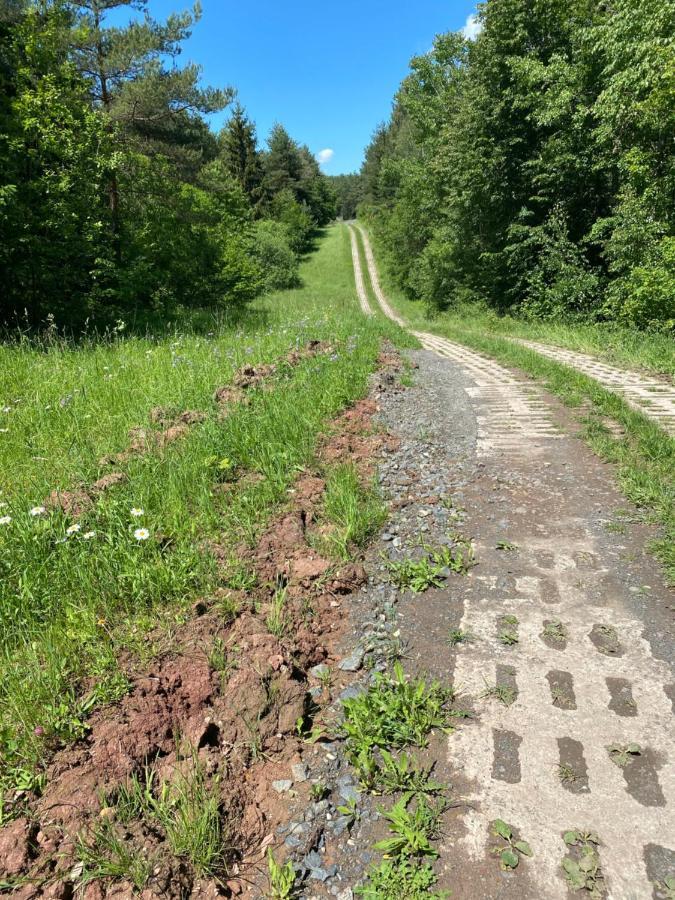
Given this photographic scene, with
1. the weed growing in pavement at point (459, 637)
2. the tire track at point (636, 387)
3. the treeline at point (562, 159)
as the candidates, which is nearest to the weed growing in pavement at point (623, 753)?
the weed growing in pavement at point (459, 637)

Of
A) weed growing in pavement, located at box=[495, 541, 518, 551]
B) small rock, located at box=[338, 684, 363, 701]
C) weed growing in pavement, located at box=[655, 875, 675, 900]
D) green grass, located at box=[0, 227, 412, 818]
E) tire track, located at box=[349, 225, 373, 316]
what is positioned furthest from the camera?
tire track, located at box=[349, 225, 373, 316]

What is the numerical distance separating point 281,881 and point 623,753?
4.77 feet

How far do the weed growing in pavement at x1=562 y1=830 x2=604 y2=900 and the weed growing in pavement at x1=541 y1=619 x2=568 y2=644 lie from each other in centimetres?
97

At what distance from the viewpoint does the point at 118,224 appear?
43.9 ft

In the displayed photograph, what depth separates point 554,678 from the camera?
236cm

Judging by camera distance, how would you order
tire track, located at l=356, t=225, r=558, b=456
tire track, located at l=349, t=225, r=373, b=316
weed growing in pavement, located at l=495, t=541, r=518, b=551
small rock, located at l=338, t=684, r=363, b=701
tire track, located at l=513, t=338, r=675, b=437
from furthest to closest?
tire track, located at l=349, t=225, r=373, b=316
tire track, located at l=513, t=338, r=675, b=437
tire track, located at l=356, t=225, r=558, b=456
weed growing in pavement, located at l=495, t=541, r=518, b=551
small rock, located at l=338, t=684, r=363, b=701

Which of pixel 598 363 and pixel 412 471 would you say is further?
pixel 598 363

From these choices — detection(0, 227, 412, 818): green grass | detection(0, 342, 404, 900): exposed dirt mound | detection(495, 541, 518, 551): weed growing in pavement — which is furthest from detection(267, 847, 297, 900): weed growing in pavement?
detection(495, 541, 518, 551): weed growing in pavement

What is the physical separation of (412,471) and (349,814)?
311cm

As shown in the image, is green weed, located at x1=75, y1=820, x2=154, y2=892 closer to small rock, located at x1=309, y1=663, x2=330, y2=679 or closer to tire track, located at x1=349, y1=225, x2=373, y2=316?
small rock, located at x1=309, y1=663, x2=330, y2=679

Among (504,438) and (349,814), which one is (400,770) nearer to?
(349,814)

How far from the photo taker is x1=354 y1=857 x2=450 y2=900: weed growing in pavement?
1.59 metres

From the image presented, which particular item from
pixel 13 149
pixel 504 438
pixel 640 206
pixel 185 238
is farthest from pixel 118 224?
pixel 640 206

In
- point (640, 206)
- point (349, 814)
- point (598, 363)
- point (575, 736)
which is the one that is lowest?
point (349, 814)
